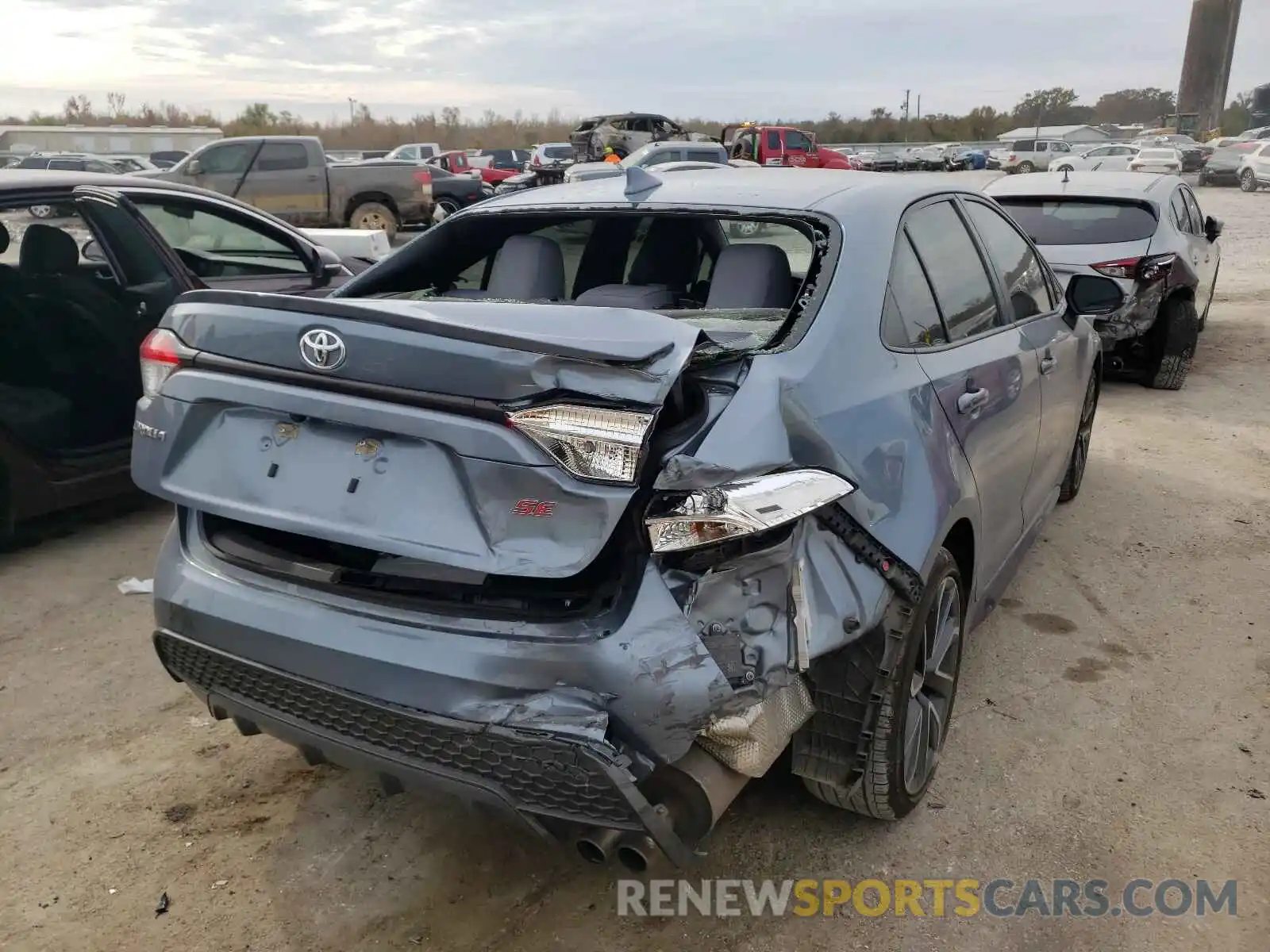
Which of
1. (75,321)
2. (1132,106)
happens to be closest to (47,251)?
(75,321)

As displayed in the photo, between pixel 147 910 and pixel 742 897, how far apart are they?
1.44 metres

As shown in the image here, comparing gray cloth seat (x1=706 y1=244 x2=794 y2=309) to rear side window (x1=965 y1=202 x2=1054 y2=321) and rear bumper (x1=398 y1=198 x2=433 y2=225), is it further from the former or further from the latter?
rear bumper (x1=398 y1=198 x2=433 y2=225)

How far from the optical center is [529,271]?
329 cm

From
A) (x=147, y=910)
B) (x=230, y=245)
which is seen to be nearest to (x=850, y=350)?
(x=147, y=910)

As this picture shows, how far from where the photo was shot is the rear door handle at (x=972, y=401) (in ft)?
8.88

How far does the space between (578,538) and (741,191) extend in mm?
1492

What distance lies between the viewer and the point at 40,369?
4.49 meters

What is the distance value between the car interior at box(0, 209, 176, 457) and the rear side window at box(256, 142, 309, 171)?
38.3 ft

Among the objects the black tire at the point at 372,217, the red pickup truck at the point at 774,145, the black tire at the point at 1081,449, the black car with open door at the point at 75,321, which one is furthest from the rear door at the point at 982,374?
the red pickup truck at the point at 774,145

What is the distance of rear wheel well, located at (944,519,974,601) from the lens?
264cm

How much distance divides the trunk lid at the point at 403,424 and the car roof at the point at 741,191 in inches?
35.3

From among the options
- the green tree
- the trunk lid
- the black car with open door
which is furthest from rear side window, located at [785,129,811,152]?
the green tree

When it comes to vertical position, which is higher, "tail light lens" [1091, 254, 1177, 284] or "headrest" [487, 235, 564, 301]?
"headrest" [487, 235, 564, 301]

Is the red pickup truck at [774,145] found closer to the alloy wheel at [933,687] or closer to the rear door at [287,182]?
the rear door at [287,182]
